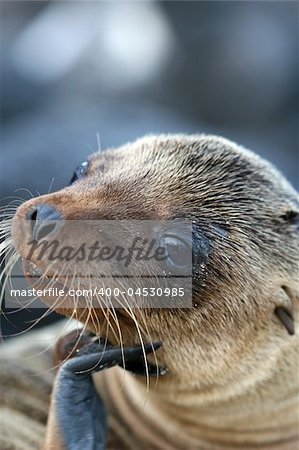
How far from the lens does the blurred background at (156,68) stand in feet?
13.0

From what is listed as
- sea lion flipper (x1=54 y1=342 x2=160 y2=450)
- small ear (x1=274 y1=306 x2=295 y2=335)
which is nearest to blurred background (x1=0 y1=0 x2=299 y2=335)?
small ear (x1=274 y1=306 x2=295 y2=335)

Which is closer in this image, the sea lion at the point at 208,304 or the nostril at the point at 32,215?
the nostril at the point at 32,215

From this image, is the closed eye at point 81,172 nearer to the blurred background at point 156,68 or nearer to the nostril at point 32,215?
the nostril at point 32,215

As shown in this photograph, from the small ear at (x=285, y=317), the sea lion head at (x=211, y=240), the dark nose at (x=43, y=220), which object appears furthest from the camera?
the small ear at (x=285, y=317)

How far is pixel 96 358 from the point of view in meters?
1.69

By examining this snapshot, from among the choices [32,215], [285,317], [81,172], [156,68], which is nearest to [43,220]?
[32,215]

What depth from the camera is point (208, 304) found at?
1731 mm

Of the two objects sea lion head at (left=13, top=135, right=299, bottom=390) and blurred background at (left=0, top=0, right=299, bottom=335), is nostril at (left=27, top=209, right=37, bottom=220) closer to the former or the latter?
sea lion head at (left=13, top=135, right=299, bottom=390)

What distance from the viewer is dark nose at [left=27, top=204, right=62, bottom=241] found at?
1530 millimetres

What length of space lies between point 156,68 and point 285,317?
3050 mm

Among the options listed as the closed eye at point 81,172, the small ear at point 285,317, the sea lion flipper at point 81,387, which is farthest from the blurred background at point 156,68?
the sea lion flipper at point 81,387

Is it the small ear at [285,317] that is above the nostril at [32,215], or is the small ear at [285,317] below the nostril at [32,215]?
below

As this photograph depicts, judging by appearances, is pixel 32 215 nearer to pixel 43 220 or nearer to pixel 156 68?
pixel 43 220

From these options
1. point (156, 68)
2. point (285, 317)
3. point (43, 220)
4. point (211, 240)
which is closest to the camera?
point (43, 220)
